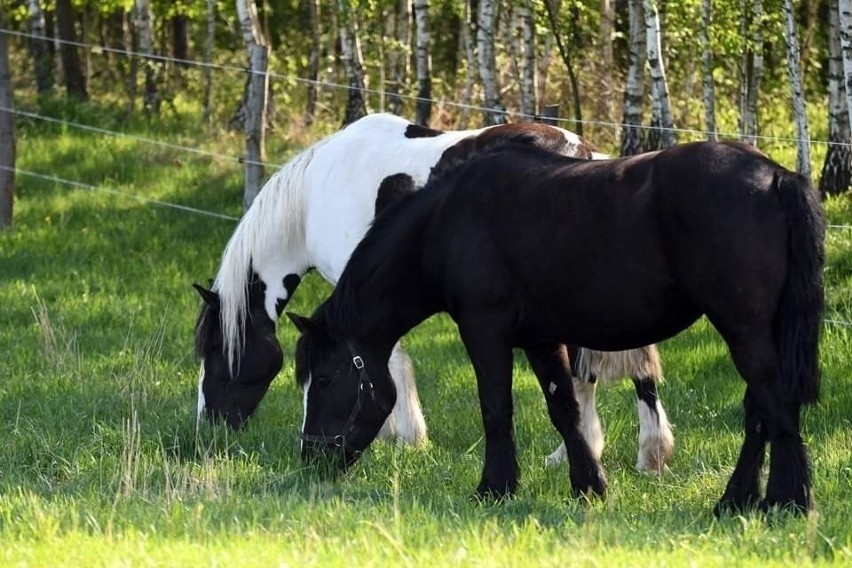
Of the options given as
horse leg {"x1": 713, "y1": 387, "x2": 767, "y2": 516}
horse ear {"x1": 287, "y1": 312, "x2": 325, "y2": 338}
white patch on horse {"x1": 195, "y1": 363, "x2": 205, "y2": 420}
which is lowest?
white patch on horse {"x1": 195, "y1": 363, "x2": 205, "y2": 420}

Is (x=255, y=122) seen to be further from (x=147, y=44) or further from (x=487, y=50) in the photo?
(x=147, y=44)

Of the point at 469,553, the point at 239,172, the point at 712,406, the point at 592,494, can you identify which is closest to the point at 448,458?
the point at 592,494

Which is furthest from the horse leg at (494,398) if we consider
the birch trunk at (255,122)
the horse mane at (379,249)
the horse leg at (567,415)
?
the birch trunk at (255,122)

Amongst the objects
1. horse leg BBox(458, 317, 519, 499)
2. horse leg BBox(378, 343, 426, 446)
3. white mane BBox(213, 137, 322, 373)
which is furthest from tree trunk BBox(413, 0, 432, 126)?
horse leg BBox(458, 317, 519, 499)

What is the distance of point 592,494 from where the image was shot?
6023mm

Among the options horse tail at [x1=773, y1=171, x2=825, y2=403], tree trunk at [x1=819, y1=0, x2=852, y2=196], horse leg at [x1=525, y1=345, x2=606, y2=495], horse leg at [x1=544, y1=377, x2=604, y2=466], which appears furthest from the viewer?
tree trunk at [x1=819, y1=0, x2=852, y2=196]

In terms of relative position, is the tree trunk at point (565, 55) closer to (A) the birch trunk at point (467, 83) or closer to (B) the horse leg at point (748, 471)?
(A) the birch trunk at point (467, 83)

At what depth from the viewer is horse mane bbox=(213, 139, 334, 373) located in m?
7.98

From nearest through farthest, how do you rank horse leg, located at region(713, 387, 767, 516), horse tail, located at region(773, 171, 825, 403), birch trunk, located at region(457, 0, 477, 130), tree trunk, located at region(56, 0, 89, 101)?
horse tail, located at region(773, 171, 825, 403) → horse leg, located at region(713, 387, 767, 516) → birch trunk, located at region(457, 0, 477, 130) → tree trunk, located at region(56, 0, 89, 101)

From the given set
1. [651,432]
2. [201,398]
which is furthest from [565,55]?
[651,432]

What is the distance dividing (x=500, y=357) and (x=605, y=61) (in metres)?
12.3

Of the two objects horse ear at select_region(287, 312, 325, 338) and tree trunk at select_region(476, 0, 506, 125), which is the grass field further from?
tree trunk at select_region(476, 0, 506, 125)

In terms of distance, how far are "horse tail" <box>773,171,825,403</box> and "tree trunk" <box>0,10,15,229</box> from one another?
10114mm

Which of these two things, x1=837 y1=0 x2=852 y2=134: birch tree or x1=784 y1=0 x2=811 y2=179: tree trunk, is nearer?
x1=837 y1=0 x2=852 y2=134: birch tree
